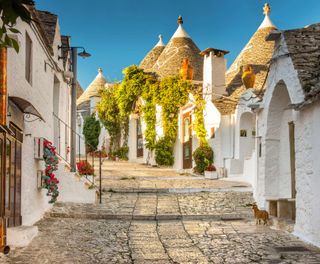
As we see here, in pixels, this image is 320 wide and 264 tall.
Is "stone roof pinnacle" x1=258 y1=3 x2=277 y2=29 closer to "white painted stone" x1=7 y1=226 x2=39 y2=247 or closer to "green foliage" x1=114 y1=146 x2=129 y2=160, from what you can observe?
"green foliage" x1=114 y1=146 x2=129 y2=160

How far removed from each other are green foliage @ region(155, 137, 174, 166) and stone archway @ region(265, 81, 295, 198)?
12.7 m

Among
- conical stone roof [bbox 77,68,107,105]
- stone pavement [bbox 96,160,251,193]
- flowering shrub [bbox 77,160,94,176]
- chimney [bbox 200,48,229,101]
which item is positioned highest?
conical stone roof [bbox 77,68,107,105]

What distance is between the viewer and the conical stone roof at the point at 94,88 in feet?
124

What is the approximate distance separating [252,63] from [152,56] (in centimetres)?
1158

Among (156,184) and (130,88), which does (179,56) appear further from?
(156,184)

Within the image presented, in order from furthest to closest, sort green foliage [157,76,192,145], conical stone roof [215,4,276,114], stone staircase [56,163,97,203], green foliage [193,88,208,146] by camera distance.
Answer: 1. green foliage [157,76,192,145]
2. green foliage [193,88,208,146]
3. conical stone roof [215,4,276,114]
4. stone staircase [56,163,97,203]

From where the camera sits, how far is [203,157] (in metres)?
19.4

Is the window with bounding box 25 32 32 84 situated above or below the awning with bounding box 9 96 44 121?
above

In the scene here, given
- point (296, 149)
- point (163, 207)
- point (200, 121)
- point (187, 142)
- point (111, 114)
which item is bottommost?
point (163, 207)

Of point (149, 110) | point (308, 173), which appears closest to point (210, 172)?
point (149, 110)

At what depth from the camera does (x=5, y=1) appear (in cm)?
312

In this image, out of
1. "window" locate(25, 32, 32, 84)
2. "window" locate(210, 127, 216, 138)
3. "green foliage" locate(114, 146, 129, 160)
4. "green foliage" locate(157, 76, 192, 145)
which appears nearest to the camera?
"window" locate(25, 32, 32, 84)

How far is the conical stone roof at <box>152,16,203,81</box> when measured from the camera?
2528 cm

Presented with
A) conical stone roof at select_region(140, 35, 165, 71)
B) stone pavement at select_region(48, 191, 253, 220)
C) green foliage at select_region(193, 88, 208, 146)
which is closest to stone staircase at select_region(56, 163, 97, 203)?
Result: stone pavement at select_region(48, 191, 253, 220)
